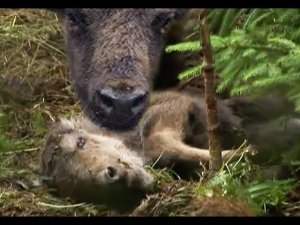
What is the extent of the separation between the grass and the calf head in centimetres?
39

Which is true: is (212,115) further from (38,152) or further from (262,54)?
(38,152)

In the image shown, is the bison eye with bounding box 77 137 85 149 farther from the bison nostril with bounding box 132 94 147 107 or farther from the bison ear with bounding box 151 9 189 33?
the bison ear with bounding box 151 9 189 33

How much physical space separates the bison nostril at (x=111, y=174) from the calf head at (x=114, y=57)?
655 mm

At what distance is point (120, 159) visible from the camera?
5.39 meters

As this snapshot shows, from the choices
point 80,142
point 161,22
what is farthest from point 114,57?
point 80,142

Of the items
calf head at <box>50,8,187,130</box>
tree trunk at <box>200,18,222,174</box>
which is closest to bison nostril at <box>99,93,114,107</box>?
calf head at <box>50,8,187,130</box>

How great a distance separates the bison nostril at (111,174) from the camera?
5.12m

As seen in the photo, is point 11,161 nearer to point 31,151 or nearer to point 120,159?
point 31,151

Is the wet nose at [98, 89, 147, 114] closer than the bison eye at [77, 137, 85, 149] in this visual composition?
No

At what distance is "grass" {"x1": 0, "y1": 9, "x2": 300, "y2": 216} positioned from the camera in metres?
4.99

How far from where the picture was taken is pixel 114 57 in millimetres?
6098

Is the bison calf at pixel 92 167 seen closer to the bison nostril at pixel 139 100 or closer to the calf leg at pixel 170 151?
the bison nostril at pixel 139 100

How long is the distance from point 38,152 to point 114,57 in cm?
74

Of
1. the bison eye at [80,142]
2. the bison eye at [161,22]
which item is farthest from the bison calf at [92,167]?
the bison eye at [161,22]
